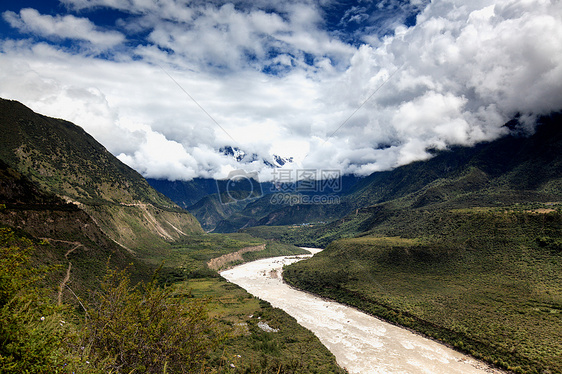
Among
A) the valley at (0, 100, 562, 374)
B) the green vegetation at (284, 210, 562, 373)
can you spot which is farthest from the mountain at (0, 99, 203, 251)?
the green vegetation at (284, 210, 562, 373)

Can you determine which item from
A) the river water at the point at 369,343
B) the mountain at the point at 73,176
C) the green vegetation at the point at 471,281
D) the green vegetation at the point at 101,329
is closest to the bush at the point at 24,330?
the green vegetation at the point at 101,329

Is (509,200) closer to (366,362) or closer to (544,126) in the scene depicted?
(544,126)

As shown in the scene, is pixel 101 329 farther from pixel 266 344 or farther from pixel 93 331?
pixel 266 344

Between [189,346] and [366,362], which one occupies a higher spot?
[189,346]

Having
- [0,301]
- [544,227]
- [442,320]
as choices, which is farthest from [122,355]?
[544,227]

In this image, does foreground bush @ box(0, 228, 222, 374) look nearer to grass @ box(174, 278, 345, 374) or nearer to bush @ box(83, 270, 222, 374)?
bush @ box(83, 270, 222, 374)
